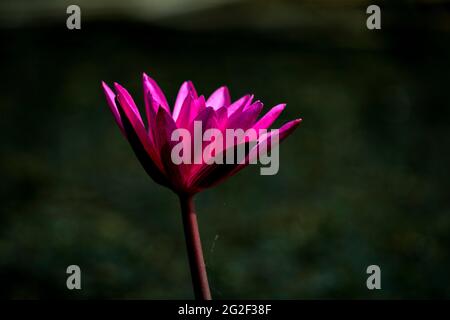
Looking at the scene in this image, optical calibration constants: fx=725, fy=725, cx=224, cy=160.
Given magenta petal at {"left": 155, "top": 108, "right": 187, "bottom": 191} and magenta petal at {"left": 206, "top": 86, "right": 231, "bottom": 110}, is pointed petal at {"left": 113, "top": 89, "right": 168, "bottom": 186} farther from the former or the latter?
magenta petal at {"left": 206, "top": 86, "right": 231, "bottom": 110}

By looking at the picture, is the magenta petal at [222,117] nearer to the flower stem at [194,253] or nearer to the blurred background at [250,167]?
the flower stem at [194,253]

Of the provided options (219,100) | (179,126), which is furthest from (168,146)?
(219,100)

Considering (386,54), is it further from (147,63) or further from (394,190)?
(394,190)

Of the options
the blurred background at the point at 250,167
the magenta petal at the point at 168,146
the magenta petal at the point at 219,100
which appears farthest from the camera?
the blurred background at the point at 250,167

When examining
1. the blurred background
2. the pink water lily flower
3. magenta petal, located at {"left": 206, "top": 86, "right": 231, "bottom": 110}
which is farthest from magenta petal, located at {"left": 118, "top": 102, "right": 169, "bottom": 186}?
the blurred background

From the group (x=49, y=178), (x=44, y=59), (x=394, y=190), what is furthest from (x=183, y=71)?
(x=394, y=190)

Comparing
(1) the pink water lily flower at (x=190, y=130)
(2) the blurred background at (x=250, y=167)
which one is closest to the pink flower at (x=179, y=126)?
(1) the pink water lily flower at (x=190, y=130)

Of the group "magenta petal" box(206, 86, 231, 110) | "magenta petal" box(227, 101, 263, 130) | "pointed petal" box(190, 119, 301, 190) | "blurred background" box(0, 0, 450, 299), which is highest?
"blurred background" box(0, 0, 450, 299)

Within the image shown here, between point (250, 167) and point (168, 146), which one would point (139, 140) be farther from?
point (250, 167)
